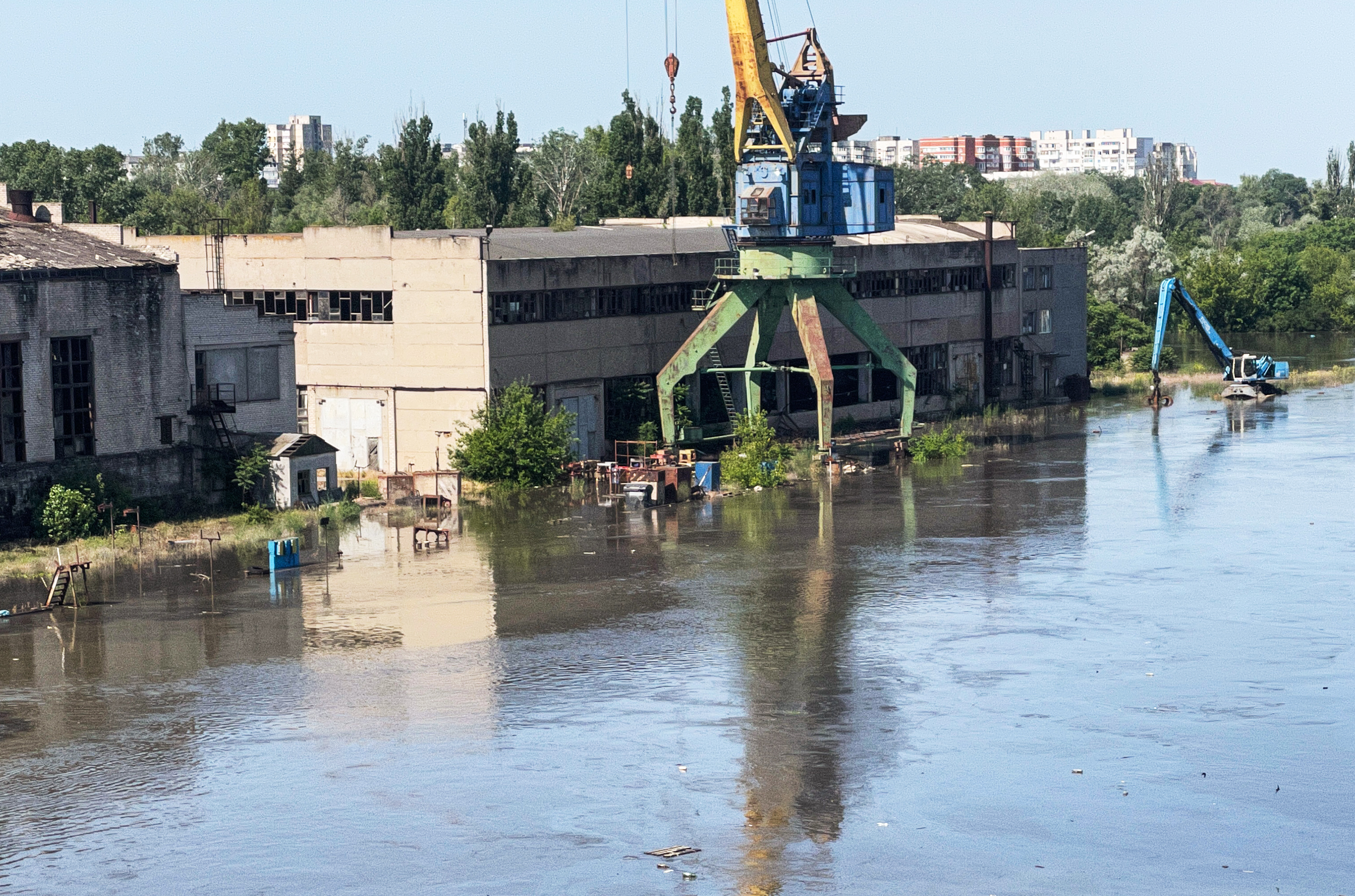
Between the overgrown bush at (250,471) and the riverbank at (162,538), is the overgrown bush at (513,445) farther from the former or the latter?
the overgrown bush at (250,471)

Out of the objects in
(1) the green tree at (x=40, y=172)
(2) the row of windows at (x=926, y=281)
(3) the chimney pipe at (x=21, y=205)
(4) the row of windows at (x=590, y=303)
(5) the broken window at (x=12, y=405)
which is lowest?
(5) the broken window at (x=12, y=405)

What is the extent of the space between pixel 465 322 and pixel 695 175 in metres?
40.0

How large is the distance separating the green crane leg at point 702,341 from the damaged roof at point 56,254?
1497cm

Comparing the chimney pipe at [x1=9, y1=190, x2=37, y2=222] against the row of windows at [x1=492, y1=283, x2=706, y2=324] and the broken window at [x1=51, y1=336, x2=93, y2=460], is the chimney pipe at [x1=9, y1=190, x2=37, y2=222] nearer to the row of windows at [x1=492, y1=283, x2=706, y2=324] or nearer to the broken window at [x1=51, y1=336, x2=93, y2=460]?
the broken window at [x1=51, y1=336, x2=93, y2=460]

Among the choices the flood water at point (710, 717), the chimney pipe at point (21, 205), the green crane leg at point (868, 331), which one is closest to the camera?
the flood water at point (710, 717)

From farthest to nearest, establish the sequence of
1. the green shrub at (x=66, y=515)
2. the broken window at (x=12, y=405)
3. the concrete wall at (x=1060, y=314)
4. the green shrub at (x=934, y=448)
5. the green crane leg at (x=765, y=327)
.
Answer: the concrete wall at (x=1060, y=314) < the green shrub at (x=934, y=448) < the green crane leg at (x=765, y=327) < the broken window at (x=12, y=405) < the green shrub at (x=66, y=515)

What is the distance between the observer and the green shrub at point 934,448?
174 ft

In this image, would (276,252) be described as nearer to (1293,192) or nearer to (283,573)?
(283,573)

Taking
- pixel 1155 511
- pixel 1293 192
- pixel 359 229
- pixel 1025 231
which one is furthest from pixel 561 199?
pixel 1293 192

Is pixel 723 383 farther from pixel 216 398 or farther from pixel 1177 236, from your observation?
pixel 1177 236

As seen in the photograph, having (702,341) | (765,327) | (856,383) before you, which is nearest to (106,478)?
(702,341)

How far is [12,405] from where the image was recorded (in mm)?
36781

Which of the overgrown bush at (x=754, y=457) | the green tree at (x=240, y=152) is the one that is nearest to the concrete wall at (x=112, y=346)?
the overgrown bush at (x=754, y=457)

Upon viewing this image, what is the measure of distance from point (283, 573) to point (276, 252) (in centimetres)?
1819
